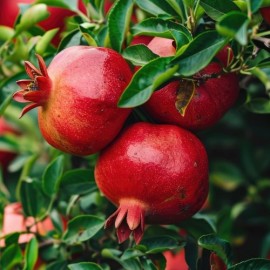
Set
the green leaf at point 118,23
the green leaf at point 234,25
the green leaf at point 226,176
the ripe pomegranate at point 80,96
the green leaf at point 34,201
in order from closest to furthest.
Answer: the green leaf at point 234,25 → the ripe pomegranate at point 80,96 → the green leaf at point 118,23 → the green leaf at point 34,201 → the green leaf at point 226,176

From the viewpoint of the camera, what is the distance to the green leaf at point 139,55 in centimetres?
93

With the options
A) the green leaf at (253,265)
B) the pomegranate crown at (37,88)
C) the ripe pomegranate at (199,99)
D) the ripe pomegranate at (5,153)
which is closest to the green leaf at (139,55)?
the ripe pomegranate at (199,99)

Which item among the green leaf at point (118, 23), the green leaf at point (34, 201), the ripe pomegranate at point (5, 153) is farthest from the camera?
the ripe pomegranate at point (5, 153)

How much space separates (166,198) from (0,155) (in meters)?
1.30

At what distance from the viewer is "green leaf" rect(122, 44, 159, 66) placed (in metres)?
0.93

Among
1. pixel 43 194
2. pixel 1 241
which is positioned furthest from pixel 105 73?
pixel 1 241

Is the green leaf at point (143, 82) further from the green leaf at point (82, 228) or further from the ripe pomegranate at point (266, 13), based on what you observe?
the green leaf at point (82, 228)

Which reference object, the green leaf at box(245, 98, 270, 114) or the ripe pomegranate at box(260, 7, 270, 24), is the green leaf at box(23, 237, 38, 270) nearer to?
the green leaf at box(245, 98, 270, 114)

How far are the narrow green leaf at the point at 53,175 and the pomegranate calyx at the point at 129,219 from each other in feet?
0.90

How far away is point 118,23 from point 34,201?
488 mm

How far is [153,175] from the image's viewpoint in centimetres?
88

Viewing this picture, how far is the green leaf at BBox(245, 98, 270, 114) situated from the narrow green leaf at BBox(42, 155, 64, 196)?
400 mm

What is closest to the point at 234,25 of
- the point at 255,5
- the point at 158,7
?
the point at 255,5

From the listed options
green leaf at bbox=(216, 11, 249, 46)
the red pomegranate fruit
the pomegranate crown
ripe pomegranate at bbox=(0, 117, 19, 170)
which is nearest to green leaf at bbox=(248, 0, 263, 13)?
green leaf at bbox=(216, 11, 249, 46)
